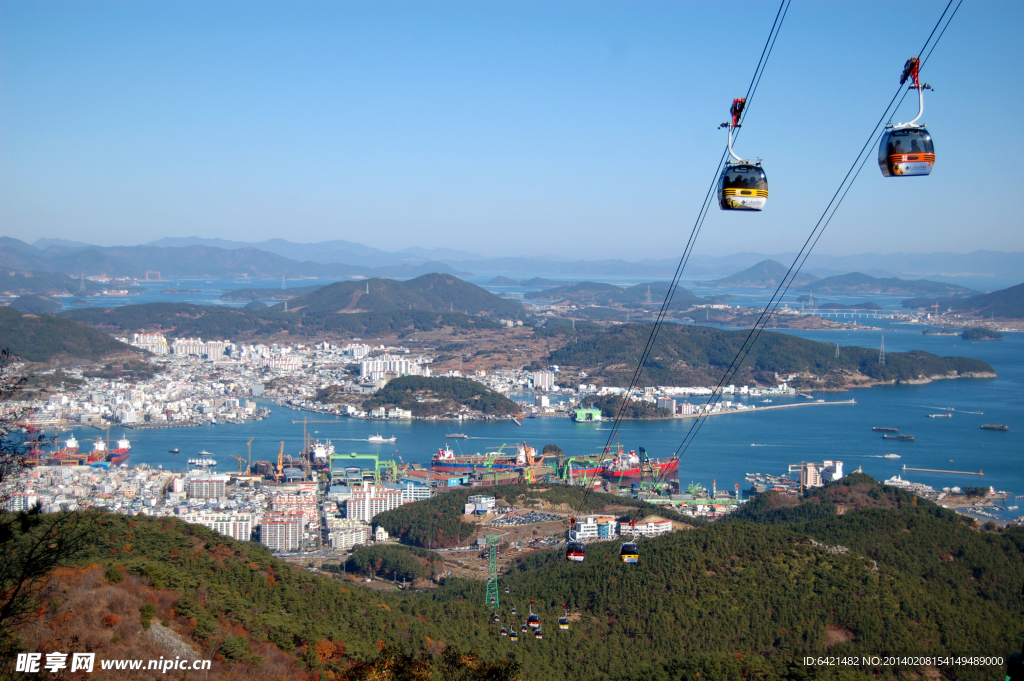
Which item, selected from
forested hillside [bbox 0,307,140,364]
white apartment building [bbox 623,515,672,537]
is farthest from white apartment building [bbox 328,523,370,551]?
forested hillside [bbox 0,307,140,364]

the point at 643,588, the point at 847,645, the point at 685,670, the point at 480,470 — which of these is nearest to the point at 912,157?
the point at 685,670

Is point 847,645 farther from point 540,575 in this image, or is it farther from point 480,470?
point 480,470

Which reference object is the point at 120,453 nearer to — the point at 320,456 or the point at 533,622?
the point at 320,456

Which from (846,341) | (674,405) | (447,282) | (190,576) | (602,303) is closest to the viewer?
(190,576)

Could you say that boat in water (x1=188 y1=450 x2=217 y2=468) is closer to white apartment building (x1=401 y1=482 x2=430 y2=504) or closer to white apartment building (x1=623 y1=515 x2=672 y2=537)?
white apartment building (x1=401 y1=482 x2=430 y2=504)

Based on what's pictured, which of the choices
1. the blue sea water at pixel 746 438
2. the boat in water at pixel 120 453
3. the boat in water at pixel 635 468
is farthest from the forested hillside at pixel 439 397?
the boat in water at pixel 120 453
